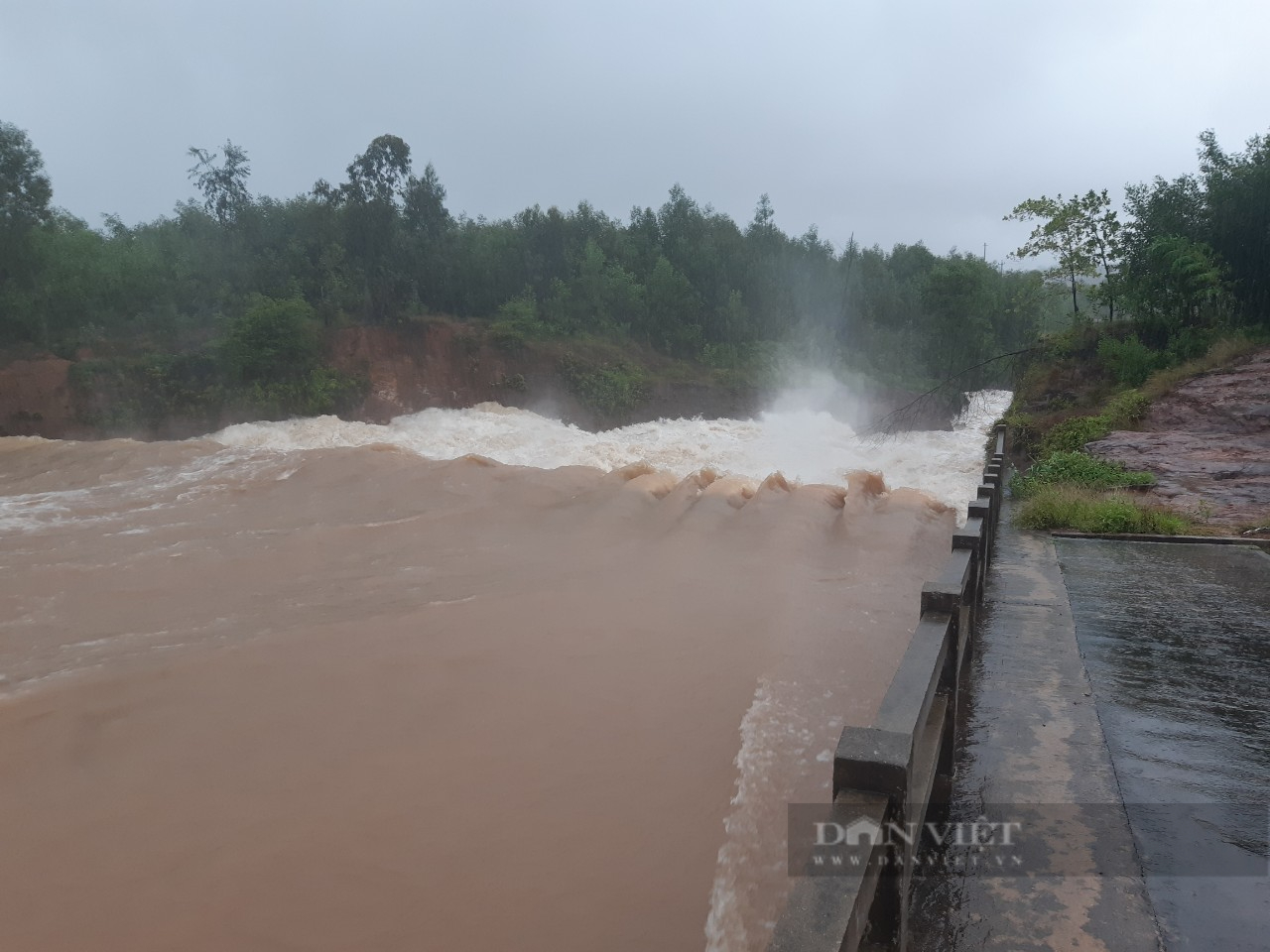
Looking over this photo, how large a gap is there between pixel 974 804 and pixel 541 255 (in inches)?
1766

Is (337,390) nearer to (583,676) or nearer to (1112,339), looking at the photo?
(1112,339)

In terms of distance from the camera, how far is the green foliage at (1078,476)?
11.1 meters

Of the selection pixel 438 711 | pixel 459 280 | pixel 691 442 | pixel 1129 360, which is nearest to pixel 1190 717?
pixel 438 711

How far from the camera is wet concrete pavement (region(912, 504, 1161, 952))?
2900 millimetres

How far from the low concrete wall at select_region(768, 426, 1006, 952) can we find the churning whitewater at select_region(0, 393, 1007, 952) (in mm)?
1339

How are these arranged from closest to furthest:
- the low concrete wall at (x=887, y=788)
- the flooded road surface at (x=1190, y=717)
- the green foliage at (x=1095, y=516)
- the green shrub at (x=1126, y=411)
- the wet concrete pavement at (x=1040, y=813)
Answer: the low concrete wall at (x=887, y=788), the wet concrete pavement at (x=1040, y=813), the flooded road surface at (x=1190, y=717), the green foliage at (x=1095, y=516), the green shrub at (x=1126, y=411)

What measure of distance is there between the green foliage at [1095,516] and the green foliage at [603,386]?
27640 millimetres

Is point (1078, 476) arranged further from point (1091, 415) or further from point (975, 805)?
point (975, 805)

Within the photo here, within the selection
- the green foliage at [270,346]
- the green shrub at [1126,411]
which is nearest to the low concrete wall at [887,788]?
the green shrub at [1126,411]

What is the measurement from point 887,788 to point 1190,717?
3115 mm

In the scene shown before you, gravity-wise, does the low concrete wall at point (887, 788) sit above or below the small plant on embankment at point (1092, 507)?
above

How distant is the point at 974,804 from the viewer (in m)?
3.64

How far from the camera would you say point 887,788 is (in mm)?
2344

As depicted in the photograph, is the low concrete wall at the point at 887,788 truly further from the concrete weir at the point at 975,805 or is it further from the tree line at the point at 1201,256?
the tree line at the point at 1201,256
